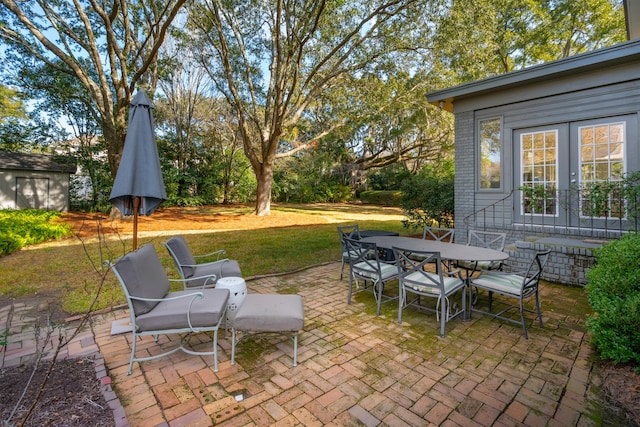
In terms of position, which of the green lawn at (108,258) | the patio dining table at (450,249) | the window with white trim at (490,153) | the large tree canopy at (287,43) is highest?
the large tree canopy at (287,43)

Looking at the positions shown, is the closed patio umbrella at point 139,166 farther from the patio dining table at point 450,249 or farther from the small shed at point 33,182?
the small shed at point 33,182

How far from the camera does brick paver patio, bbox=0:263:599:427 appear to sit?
225 cm

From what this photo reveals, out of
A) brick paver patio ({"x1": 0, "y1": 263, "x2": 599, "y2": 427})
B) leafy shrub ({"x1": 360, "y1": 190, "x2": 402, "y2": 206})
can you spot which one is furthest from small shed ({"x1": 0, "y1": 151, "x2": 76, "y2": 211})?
leafy shrub ({"x1": 360, "y1": 190, "x2": 402, "y2": 206})

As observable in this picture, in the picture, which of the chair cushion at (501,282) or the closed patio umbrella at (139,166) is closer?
the closed patio umbrella at (139,166)

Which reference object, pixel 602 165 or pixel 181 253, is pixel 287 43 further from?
pixel 602 165

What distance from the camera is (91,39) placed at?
9688 mm

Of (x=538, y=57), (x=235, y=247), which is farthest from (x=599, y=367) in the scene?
(x=538, y=57)

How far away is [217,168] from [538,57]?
18.0 metres

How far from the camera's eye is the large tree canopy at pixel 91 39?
9492mm

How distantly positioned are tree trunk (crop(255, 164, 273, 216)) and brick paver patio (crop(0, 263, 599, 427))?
1072 centimetres

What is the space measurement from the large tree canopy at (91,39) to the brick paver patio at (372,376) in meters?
8.84

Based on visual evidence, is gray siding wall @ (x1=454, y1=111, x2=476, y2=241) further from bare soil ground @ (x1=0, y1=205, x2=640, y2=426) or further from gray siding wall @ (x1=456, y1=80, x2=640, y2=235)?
bare soil ground @ (x1=0, y1=205, x2=640, y2=426)

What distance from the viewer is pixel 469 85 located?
7.14 metres

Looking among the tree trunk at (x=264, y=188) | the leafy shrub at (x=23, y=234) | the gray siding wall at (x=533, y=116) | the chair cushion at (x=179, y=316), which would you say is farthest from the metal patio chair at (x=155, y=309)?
the tree trunk at (x=264, y=188)
